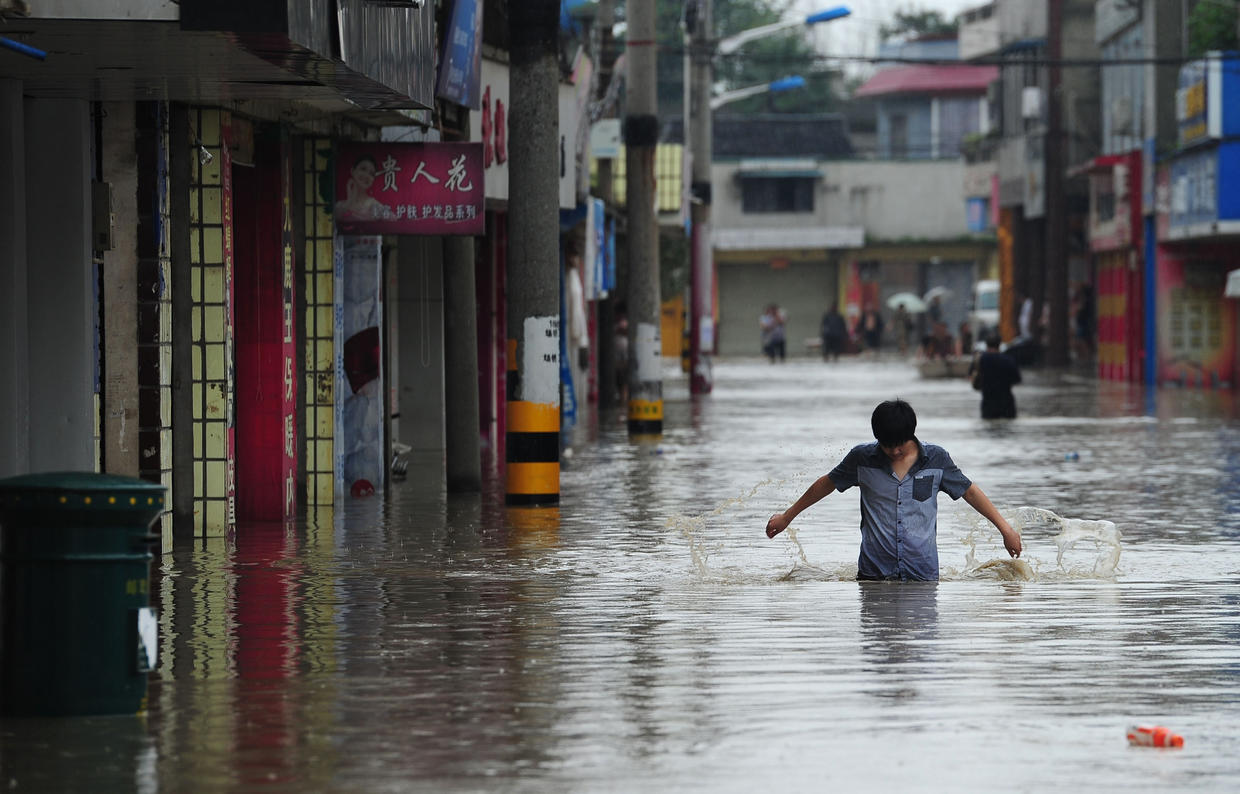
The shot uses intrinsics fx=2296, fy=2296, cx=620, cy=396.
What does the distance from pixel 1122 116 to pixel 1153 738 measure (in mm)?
45579

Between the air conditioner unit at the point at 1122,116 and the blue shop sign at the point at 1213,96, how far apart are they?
7.74m

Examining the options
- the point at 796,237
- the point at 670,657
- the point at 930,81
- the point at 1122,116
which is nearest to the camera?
the point at 670,657

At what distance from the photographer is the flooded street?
715cm

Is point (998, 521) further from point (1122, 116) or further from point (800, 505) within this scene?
point (1122, 116)

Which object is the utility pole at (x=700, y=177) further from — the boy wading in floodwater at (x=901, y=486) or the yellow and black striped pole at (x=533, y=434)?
the boy wading in floodwater at (x=901, y=486)

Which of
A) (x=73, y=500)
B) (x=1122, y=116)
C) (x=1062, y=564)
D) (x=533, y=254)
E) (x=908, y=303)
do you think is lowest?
(x=1062, y=564)

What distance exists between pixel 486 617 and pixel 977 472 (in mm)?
11255

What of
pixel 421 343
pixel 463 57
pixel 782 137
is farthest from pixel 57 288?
pixel 782 137

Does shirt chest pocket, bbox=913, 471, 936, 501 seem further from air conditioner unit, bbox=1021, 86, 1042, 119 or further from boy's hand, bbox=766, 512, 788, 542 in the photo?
air conditioner unit, bbox=1021, 86, 1042, 119

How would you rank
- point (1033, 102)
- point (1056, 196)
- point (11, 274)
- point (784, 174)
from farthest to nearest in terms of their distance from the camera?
point (784, 174) → point (1033, 102) → point (1056, 196) → point (11, 274)

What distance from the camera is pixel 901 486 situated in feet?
38.0

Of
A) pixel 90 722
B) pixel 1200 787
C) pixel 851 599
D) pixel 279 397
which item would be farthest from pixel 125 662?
pixel 279 397

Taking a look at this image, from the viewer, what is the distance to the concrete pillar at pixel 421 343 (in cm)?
2361

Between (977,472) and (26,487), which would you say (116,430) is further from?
(977,472)
